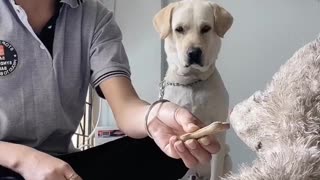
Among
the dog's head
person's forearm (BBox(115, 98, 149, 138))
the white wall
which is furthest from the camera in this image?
the white wall

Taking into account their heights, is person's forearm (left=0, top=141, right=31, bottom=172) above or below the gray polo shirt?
below

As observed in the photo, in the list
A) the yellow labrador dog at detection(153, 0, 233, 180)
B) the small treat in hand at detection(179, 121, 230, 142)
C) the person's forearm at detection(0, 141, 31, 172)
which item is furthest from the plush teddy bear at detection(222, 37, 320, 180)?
the yellow labrador dog at detection(153, 0, 233, 180)

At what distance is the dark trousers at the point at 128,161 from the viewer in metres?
0.93

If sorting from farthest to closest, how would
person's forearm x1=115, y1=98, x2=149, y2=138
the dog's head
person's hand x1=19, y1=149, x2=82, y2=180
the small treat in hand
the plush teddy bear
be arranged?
the dog's head < person's forearm x1=115, y1=98, x2=149, y2=138 < person's hand x1=19, y1=149, x2=82, y2=180 < the small treat in hand < the plush teddy bear

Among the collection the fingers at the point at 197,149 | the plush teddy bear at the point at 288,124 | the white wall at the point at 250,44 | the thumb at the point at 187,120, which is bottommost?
the white wall at the point at 250,44

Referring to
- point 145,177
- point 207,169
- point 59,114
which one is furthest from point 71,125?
point 207,169

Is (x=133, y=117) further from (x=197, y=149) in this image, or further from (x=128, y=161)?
(x=197, y=149)

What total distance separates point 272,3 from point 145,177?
1319 millimetres

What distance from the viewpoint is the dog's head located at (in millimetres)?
1699

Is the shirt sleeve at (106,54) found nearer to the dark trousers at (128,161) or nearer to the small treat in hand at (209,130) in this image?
the dark trousers at (128,161)

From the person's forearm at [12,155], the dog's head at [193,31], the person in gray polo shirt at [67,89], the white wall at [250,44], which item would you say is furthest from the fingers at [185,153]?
the white wall at [250,44]

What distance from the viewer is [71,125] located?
1.03m

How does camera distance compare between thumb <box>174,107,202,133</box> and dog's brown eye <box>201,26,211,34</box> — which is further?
dog's brown eye <box>201,26,211,34</box>

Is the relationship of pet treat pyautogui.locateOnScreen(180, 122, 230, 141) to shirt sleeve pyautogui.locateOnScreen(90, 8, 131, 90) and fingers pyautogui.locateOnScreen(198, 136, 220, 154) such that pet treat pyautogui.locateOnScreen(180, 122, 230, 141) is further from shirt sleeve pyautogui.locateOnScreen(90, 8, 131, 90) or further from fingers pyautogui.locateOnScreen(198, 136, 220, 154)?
shirt sleeve pyautogui.locateOnScreen(90, 8, 131, 90)
